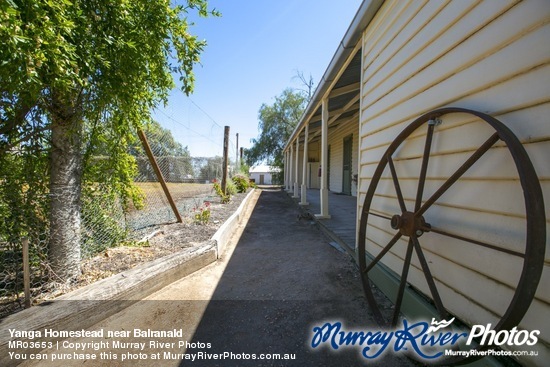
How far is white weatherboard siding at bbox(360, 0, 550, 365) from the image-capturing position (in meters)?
1.30

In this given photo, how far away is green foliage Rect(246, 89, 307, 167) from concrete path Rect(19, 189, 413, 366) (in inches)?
1108

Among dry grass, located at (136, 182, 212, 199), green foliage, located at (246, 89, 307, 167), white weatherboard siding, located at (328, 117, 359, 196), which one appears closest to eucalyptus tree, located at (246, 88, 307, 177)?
green foliage, located at (246, 89, 307, 167)

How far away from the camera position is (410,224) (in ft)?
6.33

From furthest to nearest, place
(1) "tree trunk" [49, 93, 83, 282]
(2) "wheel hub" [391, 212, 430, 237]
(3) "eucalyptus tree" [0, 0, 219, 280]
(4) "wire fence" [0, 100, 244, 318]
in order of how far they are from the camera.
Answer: (1) "tree trunk" [49, 93, 83, 282] < (4) "wire fence" [0, 100, 244, 318] < (2) "wheel hub" [391, 212, 430, 237] < (3) "eucalyptus tree" [0, 0, 219, 280]

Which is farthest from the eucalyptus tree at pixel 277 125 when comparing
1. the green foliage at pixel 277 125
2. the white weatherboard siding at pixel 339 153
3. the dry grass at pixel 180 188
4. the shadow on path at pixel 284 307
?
the shadow on path at pixel 284 307

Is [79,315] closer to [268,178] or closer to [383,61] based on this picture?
[383,61]

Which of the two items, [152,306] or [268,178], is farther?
[268,178]

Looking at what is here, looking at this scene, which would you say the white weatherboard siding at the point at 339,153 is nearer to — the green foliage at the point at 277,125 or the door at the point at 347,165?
the door at the point at 347,165

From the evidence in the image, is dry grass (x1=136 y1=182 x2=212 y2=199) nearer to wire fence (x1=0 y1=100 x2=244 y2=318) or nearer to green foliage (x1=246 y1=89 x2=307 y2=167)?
wire fence (x1=0 y1=100 x2=244 y2=318)

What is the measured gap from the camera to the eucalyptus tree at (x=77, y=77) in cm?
157

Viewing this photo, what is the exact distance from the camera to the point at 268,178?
5222 centimetres

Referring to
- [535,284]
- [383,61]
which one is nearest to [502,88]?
[535,284]

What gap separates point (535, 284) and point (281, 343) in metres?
1.66

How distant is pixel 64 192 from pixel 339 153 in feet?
35.4
